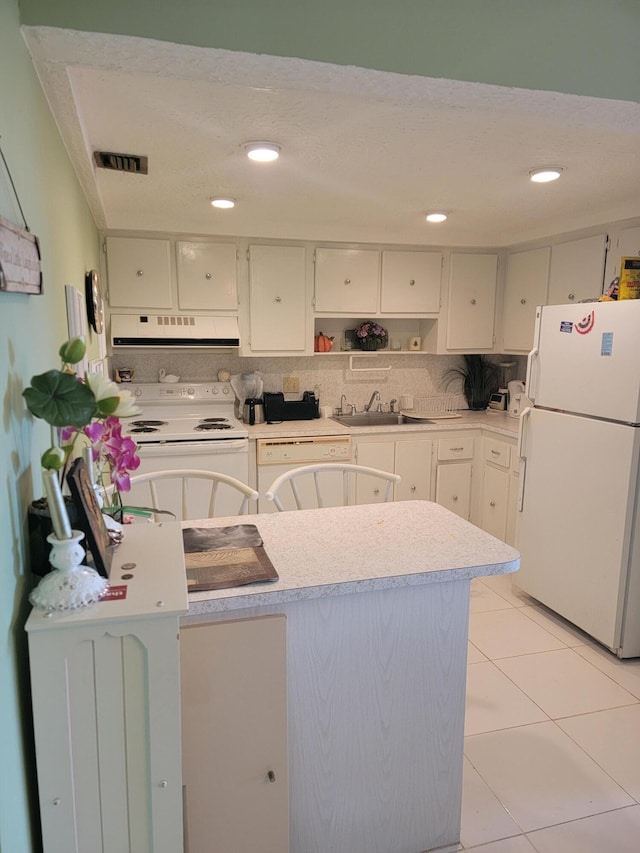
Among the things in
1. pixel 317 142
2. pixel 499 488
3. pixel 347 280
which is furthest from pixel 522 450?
pixel 317 142

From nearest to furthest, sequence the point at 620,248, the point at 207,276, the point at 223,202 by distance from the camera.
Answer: the point at 223,202 → the point at 620,248 → the point at 207,276

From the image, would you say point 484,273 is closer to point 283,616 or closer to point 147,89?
point 147,89

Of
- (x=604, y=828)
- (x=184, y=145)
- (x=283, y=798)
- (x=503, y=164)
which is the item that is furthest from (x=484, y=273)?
(x=283, y=798)

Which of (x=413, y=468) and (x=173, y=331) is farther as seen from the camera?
(x=413, y=468)

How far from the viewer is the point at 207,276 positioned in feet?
12.1

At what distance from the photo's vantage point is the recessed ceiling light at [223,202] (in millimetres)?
2953

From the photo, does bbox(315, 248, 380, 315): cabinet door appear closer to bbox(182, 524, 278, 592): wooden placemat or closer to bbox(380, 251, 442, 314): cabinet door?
bbox(380, 251, 442, 314): cabinet door

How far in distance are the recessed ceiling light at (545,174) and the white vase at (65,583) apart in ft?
7.71

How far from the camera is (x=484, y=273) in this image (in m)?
4.18

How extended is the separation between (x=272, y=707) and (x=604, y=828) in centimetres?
126

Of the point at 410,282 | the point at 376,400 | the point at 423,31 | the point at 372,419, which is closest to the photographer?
the point at 423,31

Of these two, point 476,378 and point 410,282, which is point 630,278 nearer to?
point 410,282

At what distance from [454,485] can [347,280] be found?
1697 millimetres

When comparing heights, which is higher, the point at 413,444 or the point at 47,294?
the point at 47,294
